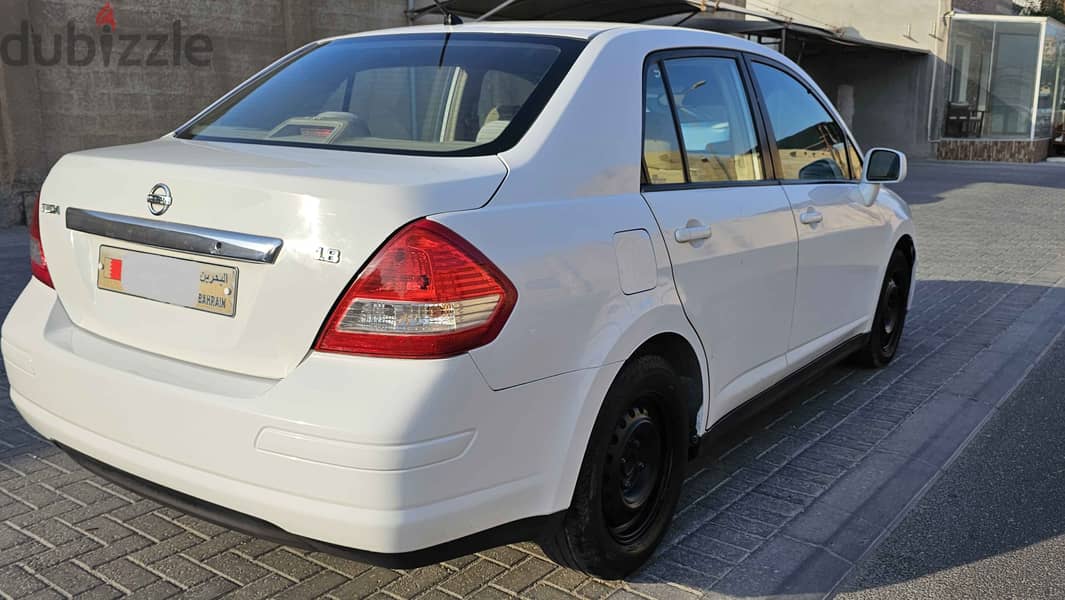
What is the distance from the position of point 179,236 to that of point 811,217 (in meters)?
2.63

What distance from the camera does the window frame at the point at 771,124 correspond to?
392 cm

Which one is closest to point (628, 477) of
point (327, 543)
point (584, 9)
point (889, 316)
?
point (327, 543)

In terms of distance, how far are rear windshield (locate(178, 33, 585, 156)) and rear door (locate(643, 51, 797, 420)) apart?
45 centimetres

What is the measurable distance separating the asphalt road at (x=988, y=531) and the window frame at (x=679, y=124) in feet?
4.61

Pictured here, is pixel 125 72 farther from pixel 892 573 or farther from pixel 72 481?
pixel 892 573

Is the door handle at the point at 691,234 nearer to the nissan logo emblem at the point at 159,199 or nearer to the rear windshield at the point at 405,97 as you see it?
the rear windshield at the point at 405,97

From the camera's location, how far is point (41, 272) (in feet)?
9.57

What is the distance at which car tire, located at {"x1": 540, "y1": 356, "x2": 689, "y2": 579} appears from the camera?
2736 mm

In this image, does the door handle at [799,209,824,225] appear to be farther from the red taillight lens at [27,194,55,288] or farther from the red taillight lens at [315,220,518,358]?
the red taillight lens at [27,194,55,288]

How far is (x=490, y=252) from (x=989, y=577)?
2079mm

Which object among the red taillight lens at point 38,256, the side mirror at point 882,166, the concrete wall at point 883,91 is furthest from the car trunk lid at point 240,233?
the concrete wall at point 883,91

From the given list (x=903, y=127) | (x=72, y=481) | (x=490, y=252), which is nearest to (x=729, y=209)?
(x=490, y=252)

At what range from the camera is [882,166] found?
470 cm

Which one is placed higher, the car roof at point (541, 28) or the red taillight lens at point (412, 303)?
the car roof at point (541, 28)
